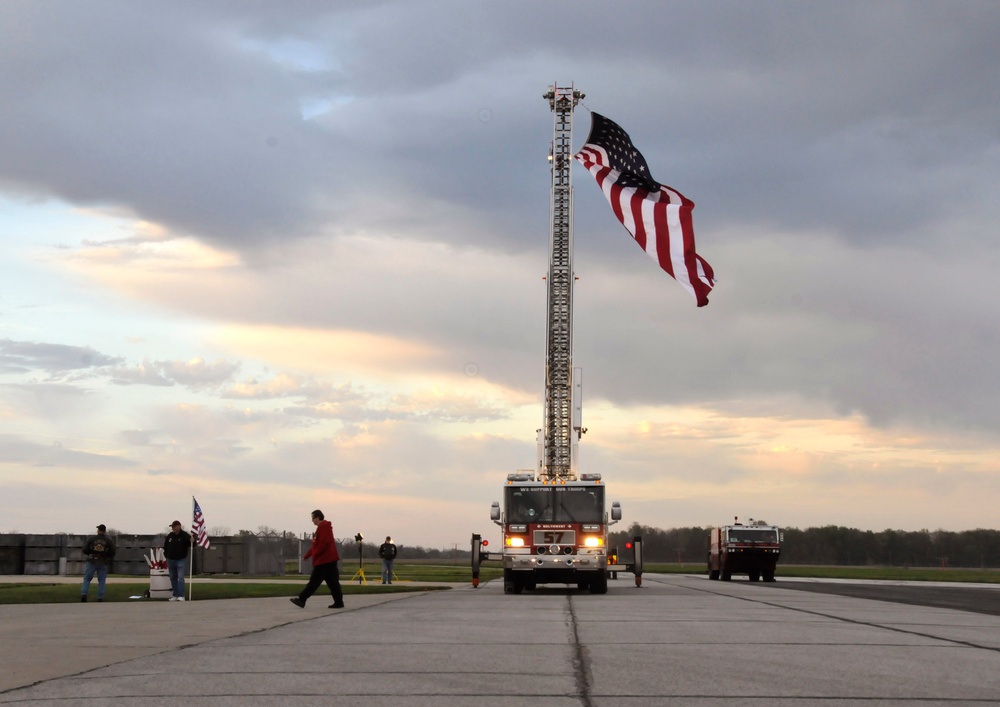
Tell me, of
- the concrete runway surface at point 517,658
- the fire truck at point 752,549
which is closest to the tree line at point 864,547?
the fire truck at point 752,549

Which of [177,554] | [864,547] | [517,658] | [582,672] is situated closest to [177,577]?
[177,554]

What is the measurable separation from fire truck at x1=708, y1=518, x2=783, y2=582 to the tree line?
79543mm

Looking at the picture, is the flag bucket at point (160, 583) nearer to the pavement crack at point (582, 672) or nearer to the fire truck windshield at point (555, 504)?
the fire truck windshield at point (555, 504)

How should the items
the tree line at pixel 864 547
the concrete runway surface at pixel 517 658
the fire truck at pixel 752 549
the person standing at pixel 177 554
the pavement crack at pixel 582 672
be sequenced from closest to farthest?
1. the pavement crack at pixel 582 672
2. the concrete runway surface at pixel 517 658
3. the person standing at pixel 177 554
4. the fire truck at pixel 752 549
5. the tree line at pixel 864 547

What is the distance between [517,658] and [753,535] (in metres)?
33.9

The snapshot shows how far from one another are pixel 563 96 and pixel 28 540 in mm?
26867

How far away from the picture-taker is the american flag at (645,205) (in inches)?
1027

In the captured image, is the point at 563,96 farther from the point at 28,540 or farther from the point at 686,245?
the point at 28,540

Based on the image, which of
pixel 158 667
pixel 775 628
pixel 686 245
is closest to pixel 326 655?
pixel 158 667

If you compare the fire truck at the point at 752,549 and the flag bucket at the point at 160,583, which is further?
the fire truck at the point at 752,549

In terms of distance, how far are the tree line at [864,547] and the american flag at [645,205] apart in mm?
96234

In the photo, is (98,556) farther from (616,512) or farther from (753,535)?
(753,535)

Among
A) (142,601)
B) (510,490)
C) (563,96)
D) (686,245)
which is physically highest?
(563,96)

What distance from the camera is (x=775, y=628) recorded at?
14.2 metres
